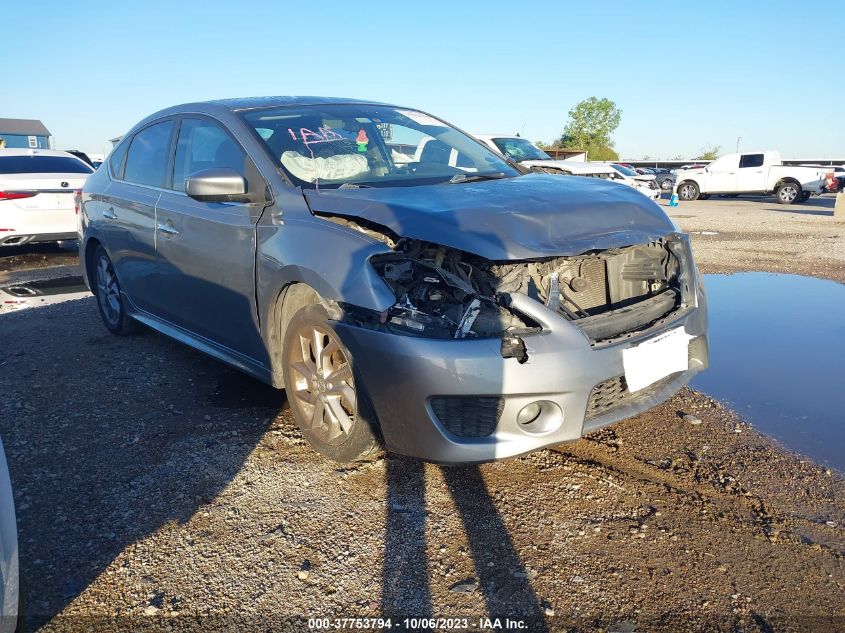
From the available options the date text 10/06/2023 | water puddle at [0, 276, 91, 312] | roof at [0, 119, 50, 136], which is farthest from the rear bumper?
roof at [0, 119, 50, 136]

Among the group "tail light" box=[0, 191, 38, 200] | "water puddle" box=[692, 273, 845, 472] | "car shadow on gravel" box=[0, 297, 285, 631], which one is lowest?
"car shadow on gravel" box=[0, 297, 285, 631]

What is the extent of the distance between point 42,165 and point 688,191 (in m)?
21.3

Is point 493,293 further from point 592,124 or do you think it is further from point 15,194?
point 592,124

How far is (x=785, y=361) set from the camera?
4707mm

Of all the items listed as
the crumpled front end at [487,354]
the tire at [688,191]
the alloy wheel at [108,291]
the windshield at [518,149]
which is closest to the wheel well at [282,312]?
the crumpled front end at [487,354]

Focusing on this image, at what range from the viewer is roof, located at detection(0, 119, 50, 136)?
240 feet

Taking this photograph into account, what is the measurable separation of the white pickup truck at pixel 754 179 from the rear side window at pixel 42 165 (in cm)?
2054

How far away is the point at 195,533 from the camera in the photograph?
8.97 feet

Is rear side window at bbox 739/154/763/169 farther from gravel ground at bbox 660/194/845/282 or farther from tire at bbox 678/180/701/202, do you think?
gravel ground at bbox 660/194/845/282

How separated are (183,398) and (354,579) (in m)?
2.15

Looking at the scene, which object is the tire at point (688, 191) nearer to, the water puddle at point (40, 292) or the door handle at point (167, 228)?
the water puddle at point (40, 292)

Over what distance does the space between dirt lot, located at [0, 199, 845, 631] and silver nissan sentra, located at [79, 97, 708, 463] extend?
1.05 feet

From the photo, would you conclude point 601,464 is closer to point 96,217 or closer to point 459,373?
point 459,373

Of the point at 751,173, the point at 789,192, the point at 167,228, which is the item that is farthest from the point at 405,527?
the point at 751,173
